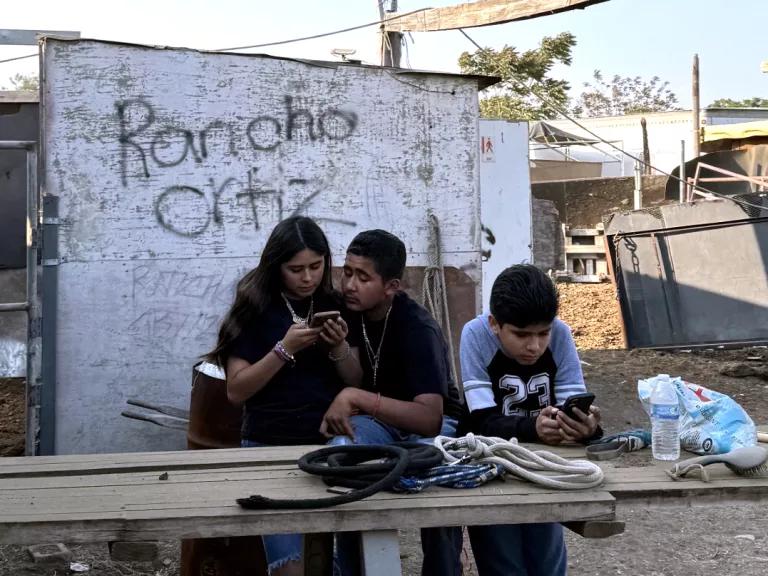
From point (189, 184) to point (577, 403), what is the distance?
3.19 m

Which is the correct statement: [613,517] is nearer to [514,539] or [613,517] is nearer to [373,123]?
[514,539]

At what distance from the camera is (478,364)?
119 inches

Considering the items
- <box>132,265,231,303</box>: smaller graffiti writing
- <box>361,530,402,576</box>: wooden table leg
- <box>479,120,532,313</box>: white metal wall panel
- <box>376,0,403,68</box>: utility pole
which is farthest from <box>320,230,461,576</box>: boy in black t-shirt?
<box>376,0,403,68</box>: utility pole

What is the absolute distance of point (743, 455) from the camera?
2.47 meters

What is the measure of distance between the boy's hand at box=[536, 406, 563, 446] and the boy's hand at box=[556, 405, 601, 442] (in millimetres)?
13

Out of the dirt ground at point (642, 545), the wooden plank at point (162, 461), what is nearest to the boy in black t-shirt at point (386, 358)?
the wooden plank at point (162, 461)

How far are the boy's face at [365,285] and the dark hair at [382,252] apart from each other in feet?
0.05

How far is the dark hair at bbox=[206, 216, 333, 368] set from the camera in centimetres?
315

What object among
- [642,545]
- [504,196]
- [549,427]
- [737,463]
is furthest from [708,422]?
[504,196]

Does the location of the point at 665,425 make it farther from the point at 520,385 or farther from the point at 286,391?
the point at 286,391

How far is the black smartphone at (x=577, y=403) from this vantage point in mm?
2762

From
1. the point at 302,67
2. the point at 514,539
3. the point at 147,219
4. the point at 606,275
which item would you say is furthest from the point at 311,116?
the point at 606,275

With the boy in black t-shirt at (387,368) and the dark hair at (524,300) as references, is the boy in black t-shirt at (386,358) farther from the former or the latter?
the dark hair at (524,300)

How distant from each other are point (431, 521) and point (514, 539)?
2.34 ft
